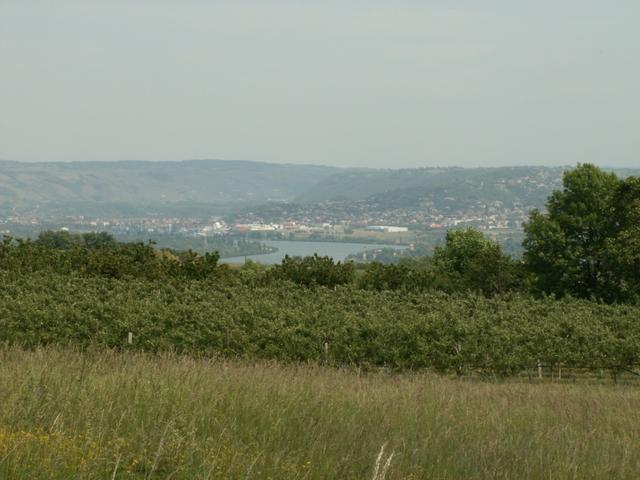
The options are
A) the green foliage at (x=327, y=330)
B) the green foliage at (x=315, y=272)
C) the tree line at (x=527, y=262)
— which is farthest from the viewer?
the green foliage at (x=315, y=272)

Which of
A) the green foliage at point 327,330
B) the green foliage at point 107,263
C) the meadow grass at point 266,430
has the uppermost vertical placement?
the meadow grass at point 266,430

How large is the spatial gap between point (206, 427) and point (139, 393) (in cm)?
107

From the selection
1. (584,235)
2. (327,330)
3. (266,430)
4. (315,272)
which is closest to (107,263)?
(315,272)

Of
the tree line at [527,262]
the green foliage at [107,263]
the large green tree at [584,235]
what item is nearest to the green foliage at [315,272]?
the tree line at [527,262]

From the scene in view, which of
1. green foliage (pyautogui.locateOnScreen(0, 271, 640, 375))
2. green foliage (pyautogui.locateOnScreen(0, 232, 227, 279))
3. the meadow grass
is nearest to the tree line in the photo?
green foliage (pyautogui.locateOnScreen(0, 232, 227, 279))

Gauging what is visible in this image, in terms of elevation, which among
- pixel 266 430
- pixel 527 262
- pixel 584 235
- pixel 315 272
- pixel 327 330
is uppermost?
pixel 266 430

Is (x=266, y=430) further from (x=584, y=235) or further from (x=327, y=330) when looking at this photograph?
(x=584, y=235)

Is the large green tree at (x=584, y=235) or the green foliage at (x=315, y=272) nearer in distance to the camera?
the green foliage at (x=315, y=272)

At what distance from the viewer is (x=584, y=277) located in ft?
202

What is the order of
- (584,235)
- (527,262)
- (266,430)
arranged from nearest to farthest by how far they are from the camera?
1. (266,430)
2. (584,235)
3. (527,262)

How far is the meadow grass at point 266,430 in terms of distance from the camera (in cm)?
541

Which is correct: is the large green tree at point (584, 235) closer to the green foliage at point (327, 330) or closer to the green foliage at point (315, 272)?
the green foliage at point (315, 272)

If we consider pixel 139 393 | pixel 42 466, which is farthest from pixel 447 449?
pixel 42 466

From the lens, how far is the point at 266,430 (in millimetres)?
6852
